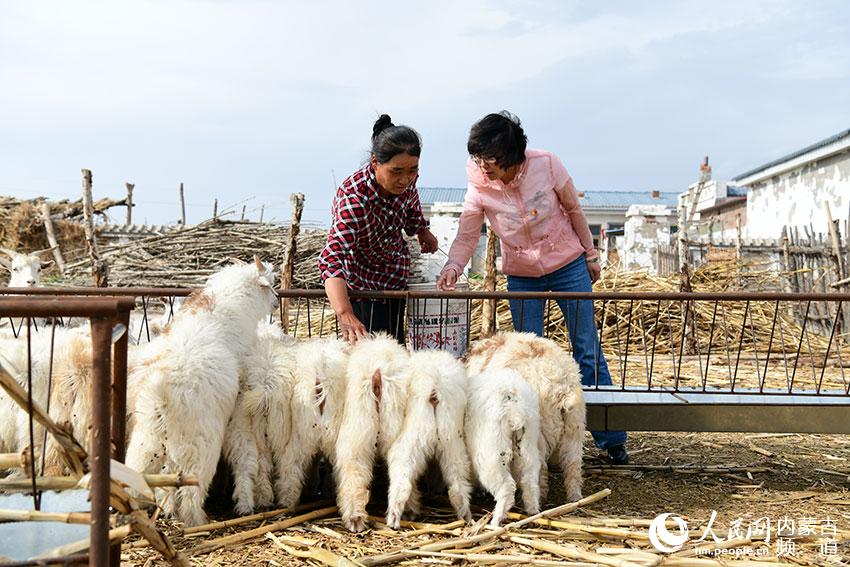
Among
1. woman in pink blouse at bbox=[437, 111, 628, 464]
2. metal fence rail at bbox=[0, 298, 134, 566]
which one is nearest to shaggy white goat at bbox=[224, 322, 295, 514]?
woman in pink blouse at bbox=[437, 111, 628, 464]

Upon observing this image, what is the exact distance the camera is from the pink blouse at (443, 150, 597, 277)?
5.25 meters

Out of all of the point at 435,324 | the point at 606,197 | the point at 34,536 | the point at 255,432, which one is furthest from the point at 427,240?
the point at 606,197

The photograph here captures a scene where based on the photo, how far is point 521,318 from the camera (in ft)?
18.3

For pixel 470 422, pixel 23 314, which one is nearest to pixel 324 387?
pixel 470 422

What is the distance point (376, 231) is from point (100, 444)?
2992 mm

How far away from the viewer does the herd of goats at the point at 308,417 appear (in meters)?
3.91

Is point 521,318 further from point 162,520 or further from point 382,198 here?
point 162,520

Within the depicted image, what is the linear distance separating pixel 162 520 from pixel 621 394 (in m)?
3.13

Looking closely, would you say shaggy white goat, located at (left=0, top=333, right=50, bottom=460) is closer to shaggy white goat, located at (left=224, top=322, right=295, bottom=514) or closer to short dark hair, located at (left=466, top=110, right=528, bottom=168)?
shaggy white goat, located at (left=224, top=322, right=295, bottom=514)

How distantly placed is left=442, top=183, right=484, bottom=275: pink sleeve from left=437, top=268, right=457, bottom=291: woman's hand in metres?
0.03

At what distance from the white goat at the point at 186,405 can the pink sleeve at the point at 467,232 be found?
1905 mm

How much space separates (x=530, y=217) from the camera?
5273 mm

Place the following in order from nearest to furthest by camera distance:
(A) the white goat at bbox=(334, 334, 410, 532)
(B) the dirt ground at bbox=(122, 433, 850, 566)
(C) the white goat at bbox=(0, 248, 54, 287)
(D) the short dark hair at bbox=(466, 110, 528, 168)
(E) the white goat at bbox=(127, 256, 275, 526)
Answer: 1. (B) the dirt ground at bbox=(122, 433, 850, 566)
2. (E) the white goat at bbox=(127, 256, 275, 526)
3. (A) the white goat at bbox=(334, 334, 410, 532)
4. (D) the short dark hair at bbox=(466, 110, 528, 168)
5. (C) the white goat at bbox=(0, 248, 54, 287)

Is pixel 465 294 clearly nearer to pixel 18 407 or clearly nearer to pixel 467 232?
pixel 467 232
